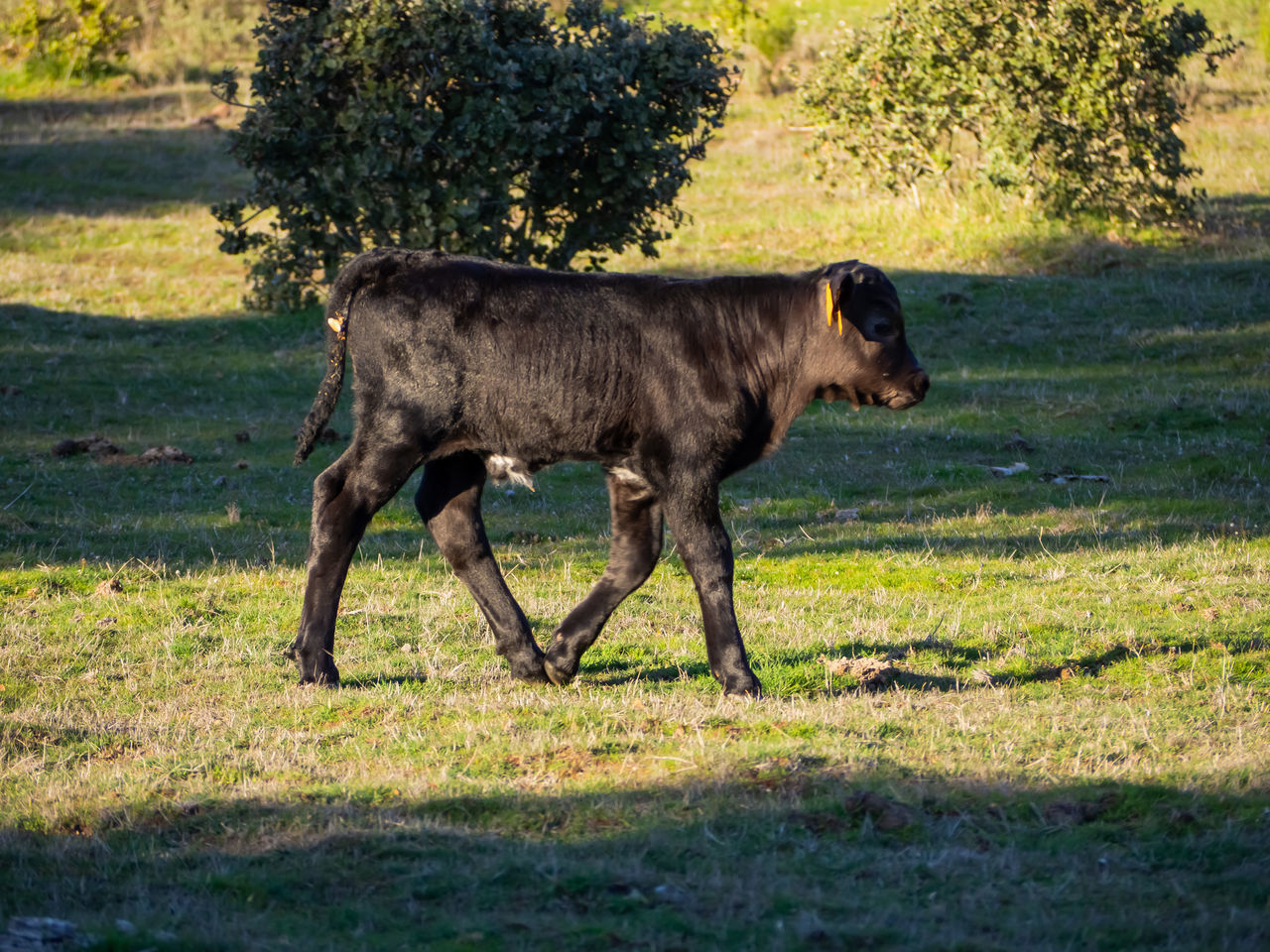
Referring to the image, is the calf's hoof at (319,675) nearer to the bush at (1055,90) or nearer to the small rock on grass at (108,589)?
the small rock on grass at (108,589)

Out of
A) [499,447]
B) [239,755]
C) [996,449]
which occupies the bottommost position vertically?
[996,449]

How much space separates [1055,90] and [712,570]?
1722 centimetres

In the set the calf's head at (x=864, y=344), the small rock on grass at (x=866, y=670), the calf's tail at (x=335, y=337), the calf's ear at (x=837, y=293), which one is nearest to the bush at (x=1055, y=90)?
the calf's head at (x=864, y=344)

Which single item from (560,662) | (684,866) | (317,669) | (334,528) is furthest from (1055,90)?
(684,866)

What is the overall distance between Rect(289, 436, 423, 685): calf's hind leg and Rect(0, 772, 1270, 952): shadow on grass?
5.98ft

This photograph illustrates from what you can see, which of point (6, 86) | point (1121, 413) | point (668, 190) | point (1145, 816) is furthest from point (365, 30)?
point (6, 86)

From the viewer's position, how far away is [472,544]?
303 inches

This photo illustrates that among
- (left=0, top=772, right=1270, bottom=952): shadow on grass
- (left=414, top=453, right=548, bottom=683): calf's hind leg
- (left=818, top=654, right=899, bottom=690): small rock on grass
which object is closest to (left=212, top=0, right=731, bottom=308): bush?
(left=414, top=453, right=548, bottom=683): calf's hind leg

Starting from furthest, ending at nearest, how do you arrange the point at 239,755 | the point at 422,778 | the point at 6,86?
the point at 6,86, the point at 239,755, the point at 422,778

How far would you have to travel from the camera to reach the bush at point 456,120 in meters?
15.5

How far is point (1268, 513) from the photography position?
12.0 metres

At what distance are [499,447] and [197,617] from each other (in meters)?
2.81

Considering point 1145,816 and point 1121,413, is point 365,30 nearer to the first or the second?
point 1121,413

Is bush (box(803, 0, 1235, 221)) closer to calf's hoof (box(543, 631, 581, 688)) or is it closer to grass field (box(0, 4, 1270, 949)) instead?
grass field (box(0, 4, 1270, 949))
